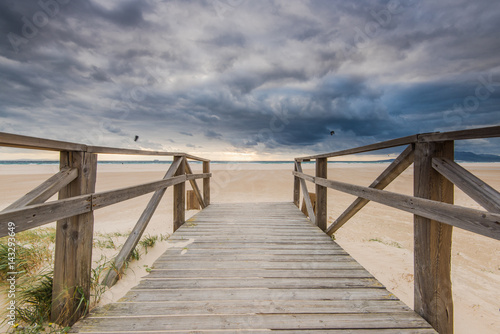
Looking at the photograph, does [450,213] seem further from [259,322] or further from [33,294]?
[33,294]

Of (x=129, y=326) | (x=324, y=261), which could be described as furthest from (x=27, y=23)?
(x=324, y=261)

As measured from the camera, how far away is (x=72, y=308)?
162cm

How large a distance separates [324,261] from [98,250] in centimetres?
347

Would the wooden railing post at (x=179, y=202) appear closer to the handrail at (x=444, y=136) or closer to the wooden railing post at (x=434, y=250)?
the handrail at (x=444, y=136)

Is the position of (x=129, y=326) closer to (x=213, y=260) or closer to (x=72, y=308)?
(x=72, y=308)

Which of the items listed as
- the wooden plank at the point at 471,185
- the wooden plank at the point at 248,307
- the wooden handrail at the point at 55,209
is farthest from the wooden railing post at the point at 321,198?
the wooden handrail at the point at 55,209

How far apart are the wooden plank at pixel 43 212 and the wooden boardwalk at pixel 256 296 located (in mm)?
874

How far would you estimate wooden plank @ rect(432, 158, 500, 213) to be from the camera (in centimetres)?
118

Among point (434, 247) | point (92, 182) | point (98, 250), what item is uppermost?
point (92, 182)

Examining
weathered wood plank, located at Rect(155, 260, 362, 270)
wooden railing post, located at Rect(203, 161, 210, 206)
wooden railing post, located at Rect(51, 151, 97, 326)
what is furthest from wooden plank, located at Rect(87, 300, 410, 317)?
wooden railing post, located at Rect(203, 161, 210, 206)

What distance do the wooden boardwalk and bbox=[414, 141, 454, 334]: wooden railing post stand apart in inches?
5.2

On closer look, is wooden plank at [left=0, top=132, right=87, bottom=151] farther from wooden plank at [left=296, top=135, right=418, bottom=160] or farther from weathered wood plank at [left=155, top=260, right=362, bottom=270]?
wooden plank at [left=296, top=135, right=418, bottom=160]

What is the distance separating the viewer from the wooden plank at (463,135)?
1.21 meters

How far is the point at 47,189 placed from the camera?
143 centimetres
